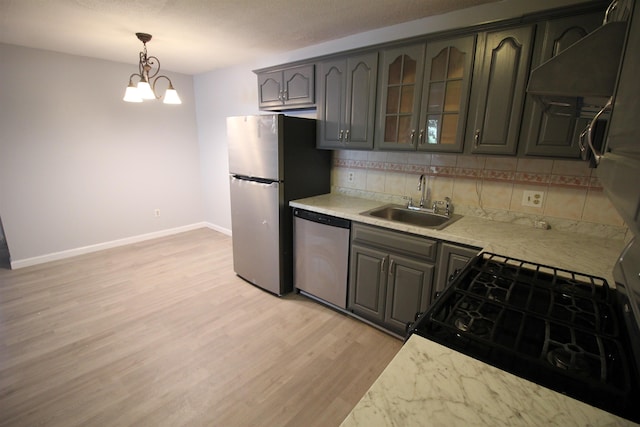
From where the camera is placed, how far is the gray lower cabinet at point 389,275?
2.05 meters

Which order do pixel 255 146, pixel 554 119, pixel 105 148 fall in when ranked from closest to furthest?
pixel 554 119 < pixel 255 146 < pixel 105 148

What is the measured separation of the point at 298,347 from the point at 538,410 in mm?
1810

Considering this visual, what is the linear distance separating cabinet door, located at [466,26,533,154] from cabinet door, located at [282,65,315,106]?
139cm

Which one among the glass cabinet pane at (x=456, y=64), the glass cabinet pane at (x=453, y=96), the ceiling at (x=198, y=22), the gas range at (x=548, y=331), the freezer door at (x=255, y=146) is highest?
the ceiling at (x=198, y=22)

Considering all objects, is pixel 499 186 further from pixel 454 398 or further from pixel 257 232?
pixel 257 232

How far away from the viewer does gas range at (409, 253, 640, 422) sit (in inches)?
27.9

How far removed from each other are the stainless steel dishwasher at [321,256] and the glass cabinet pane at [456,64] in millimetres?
1286

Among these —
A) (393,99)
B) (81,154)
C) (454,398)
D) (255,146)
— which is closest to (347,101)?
(393,99)

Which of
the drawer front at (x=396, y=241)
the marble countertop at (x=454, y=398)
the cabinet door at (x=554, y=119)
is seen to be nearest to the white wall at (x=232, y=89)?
the cabinet door at (x=554, y=119)

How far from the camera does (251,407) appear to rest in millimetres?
1745

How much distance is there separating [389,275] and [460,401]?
1.60 m

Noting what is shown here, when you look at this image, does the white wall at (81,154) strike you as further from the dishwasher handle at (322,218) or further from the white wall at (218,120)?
the dishwasher handle at (322,218)

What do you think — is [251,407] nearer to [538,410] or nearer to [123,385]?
[123,385]

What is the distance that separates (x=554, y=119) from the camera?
171 cm
